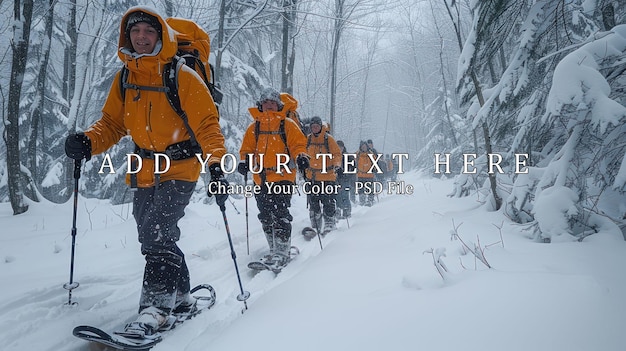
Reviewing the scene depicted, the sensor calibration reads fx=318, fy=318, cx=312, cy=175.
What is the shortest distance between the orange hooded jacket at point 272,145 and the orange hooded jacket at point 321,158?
2594 millimetres

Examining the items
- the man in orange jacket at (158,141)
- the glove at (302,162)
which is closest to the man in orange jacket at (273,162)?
the glove at (302,162)

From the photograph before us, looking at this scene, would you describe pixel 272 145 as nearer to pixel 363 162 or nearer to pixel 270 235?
pixel 270 235

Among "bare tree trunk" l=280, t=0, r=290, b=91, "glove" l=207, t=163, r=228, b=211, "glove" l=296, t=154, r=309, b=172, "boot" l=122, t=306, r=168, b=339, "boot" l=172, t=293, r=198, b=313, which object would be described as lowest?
"boot" l=172, t=293, r=198, b=313

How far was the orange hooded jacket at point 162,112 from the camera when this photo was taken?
258 centimetres

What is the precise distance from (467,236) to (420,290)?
198cm

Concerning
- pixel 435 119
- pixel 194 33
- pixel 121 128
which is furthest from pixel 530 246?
pixel 435 119

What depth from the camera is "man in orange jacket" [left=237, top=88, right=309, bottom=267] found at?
4.54 meters

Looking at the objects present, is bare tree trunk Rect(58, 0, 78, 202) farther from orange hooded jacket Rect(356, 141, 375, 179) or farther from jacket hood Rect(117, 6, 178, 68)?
orange hooded jacket Rect(356, 141, 375, 179)

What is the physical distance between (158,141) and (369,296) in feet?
6.70

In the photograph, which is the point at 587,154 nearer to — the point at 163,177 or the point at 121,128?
the point at 163,177

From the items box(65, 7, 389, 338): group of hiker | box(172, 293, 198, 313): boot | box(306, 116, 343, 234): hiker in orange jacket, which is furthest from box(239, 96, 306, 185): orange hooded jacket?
box(306, 116, 343, 234): hiker in orange jacket

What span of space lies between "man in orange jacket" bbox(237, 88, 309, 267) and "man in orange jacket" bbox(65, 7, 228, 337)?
1875 millimetres

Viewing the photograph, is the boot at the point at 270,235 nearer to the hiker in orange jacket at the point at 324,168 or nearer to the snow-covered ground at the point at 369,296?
the snow-covered ground at the point at 369,296

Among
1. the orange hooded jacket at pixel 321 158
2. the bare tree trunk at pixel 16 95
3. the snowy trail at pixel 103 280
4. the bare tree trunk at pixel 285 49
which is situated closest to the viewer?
the snowy trail at pixel 103 280
